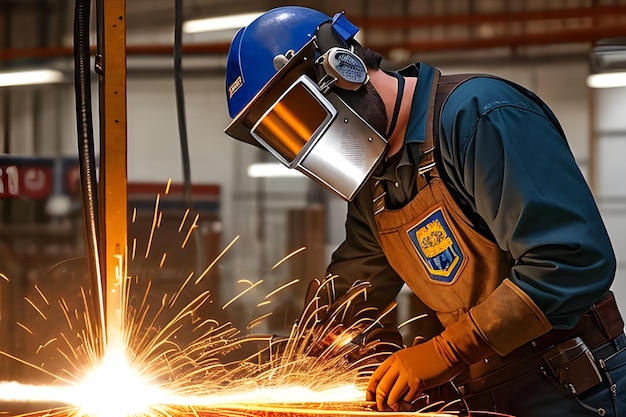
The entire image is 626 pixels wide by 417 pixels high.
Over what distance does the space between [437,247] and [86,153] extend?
31.5 inches

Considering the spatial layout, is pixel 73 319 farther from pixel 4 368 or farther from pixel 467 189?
pixel 467 189

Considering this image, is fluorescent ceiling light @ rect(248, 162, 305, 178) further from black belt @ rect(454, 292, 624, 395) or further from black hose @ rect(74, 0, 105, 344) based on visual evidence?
black hose @ rect(74, 0, 105, 344)

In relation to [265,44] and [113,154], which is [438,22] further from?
[113,154]

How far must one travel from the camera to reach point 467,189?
1606 millimetres

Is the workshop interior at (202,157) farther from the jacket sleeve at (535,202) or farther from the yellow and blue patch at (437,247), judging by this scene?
the jacket sleeve at (535,202)

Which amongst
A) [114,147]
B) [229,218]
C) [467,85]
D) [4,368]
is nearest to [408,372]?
[467,85]

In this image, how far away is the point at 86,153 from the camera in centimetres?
154

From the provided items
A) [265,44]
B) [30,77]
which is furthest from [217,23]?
[265,44]

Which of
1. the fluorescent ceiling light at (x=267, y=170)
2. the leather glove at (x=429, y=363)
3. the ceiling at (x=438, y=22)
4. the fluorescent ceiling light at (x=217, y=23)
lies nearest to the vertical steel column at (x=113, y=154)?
the leather glove at (x=429, y=363)

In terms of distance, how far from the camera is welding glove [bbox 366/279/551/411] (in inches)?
58.7

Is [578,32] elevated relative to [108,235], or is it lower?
elevated

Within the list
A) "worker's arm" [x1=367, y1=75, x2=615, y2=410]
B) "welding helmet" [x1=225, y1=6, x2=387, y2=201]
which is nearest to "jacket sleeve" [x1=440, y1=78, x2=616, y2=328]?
"worker's arm" [x1=367, y1=75, x2=615, y2=410]

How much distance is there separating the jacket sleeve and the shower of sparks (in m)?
0.38

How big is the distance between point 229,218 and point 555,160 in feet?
8.14
